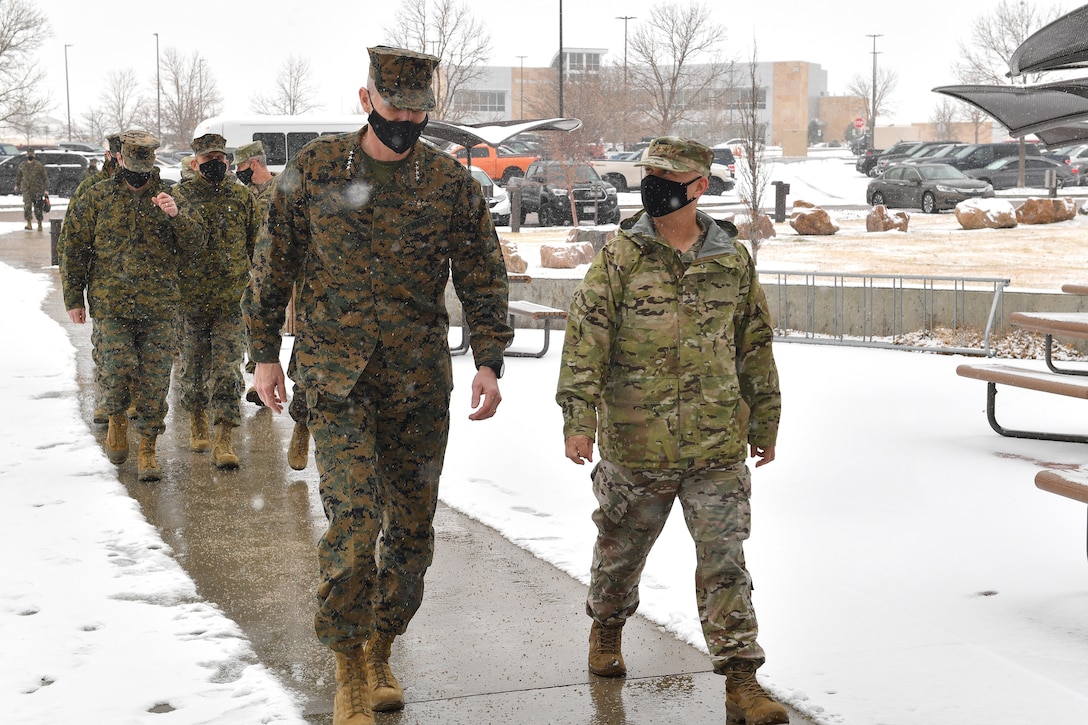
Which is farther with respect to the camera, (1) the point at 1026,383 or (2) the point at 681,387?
(1) the point at 1026,383

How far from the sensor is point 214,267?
293 inches

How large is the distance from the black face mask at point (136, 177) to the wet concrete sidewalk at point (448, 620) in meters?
1.63

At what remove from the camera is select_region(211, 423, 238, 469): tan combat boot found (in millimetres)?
7445

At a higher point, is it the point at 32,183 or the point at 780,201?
the point at 32,183

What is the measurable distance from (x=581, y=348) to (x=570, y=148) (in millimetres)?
32334

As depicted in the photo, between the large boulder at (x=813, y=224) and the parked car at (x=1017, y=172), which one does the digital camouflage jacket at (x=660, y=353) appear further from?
the parked car at (x=1017, y=172)

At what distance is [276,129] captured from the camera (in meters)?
28.1

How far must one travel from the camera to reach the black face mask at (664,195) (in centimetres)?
404

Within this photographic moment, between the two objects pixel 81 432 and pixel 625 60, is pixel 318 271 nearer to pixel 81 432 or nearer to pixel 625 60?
pixel 81 432

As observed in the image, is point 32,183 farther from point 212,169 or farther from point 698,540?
point 698,540

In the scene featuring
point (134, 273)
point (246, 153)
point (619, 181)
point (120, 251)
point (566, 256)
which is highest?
point (619, 181)

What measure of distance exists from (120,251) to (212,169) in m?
0.71

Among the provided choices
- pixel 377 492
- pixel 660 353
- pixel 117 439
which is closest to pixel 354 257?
pixel 377 492

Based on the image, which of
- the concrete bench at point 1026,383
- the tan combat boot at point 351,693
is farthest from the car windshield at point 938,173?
the tan combat boot at point 351,693
